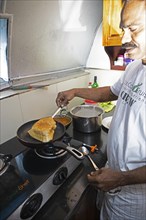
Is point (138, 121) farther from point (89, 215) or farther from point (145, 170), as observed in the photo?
point (89, 215)

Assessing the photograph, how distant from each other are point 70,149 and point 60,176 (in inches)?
6.0

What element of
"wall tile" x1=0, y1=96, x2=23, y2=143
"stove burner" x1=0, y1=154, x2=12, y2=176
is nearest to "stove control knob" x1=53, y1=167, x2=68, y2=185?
"stove burner" x1=0, y1=154, x2=12, y2=176

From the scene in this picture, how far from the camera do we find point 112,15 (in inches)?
46.6

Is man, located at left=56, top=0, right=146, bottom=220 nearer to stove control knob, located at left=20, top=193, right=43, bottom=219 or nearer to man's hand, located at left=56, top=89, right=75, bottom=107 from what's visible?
stove control knob, located at left=20, top=193, right=43, bottom=219

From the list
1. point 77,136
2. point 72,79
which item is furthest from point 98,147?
point 72,79

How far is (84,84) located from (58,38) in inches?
28.0

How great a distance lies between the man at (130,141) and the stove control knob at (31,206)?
223 millimetres

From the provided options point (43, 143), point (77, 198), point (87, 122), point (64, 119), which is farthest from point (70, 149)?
point (64, 119)

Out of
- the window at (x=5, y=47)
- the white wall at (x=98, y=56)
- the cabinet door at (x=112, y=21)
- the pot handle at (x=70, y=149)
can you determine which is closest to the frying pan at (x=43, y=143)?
the pot handle at (x=70, y=149)

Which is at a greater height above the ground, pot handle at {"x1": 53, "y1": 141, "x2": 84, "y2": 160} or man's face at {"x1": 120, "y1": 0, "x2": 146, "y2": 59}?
man's face at {"x1": 120, "y1": 0, "x2": 146, "y2": 59}

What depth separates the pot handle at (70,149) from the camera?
28.6 inches

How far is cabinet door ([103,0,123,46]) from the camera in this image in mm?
1151

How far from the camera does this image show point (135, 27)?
65cm

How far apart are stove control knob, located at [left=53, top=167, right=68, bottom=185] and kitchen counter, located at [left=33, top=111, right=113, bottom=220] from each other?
0.05 meters
